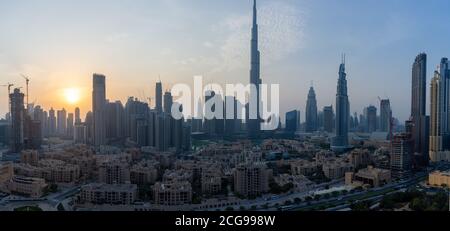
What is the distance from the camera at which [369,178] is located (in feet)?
16.7

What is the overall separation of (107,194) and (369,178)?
338 cm

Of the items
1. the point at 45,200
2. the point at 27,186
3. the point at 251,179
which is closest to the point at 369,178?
the point at 251,179

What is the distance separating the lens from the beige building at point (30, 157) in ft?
13.7

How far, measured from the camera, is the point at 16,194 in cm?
340

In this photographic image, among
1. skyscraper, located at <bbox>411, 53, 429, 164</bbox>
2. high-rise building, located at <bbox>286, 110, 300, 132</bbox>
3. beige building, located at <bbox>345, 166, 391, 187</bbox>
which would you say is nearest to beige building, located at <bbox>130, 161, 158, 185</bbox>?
high-rise building, located at <bbox>286, 110, 300, 132</bbox>

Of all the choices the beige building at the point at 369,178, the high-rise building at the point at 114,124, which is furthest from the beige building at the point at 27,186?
the beige building at the point at 369,178

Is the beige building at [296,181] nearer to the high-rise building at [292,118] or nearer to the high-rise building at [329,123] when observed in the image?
the high-rise building at [292,118]

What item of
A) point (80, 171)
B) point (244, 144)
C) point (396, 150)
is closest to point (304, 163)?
point (244, 144)

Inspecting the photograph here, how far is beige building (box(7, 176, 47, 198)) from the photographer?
3574mm

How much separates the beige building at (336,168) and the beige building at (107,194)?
8.89 ft

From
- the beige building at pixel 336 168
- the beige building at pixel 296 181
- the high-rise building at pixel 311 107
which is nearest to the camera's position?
the high-rise building at pixel 311 107

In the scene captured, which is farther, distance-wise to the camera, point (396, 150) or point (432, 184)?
point (396, 150)
